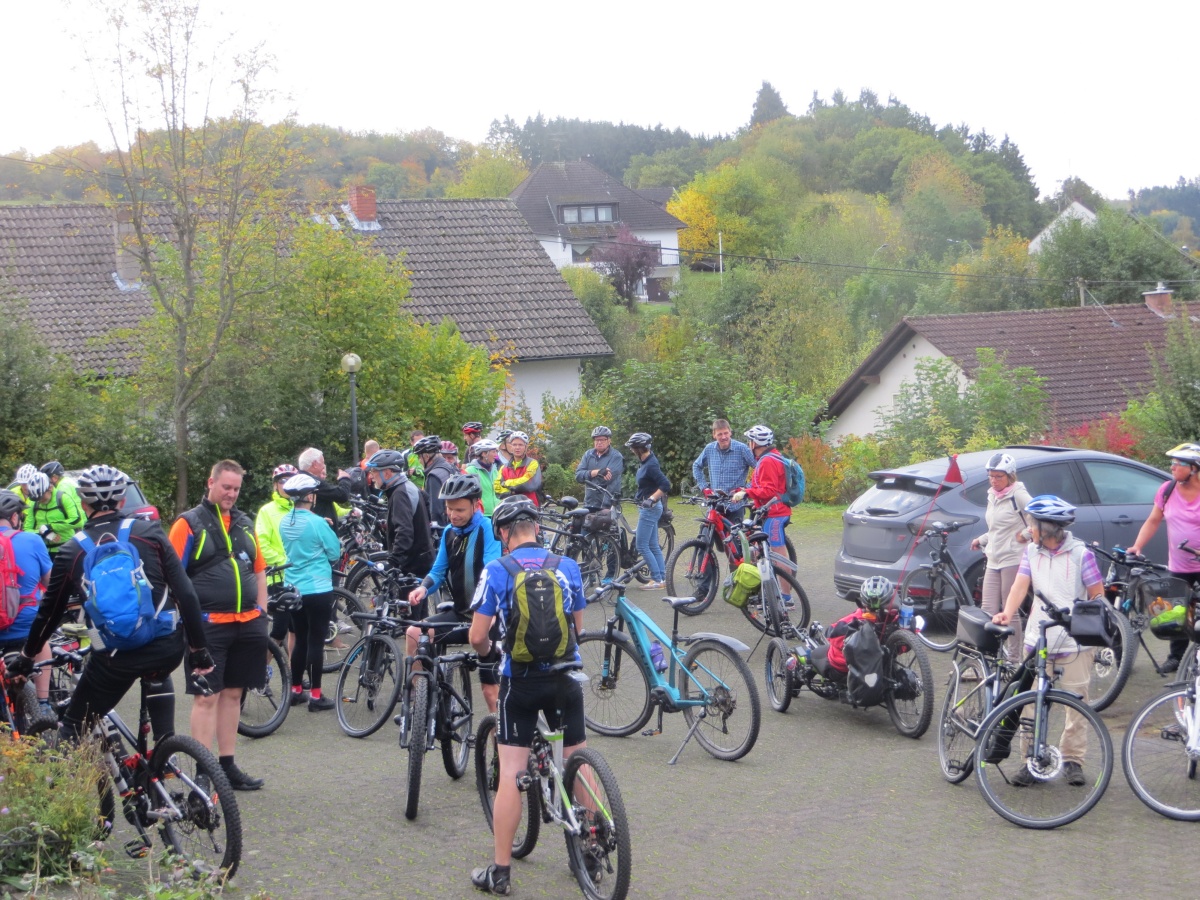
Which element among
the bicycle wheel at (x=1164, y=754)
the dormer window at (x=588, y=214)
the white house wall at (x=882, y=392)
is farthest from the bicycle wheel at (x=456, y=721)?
the dormer window at (x=588, y=214)

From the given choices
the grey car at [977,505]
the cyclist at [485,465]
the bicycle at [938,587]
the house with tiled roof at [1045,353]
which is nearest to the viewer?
the bicycle at [938,587]

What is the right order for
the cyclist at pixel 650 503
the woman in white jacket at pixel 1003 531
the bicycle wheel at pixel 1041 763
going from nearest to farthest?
the bicycle wheel at pixel 1041 763, the woman in white jacket at pixel 1003 531, the cyclist at pixel 650 503

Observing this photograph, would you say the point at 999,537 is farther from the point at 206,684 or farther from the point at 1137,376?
the point at 1137,376

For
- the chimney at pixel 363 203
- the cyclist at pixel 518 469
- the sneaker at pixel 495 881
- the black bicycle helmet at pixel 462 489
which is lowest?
the sneaker at pixel 495 881

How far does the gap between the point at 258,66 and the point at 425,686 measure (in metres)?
16.0

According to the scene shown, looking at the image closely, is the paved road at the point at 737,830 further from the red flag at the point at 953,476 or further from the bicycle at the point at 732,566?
the red flag at the point at 953,476

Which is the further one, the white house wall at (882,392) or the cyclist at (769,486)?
the white house wall at (882,392)

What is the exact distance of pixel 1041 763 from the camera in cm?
657

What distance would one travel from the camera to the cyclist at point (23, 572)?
7.66m

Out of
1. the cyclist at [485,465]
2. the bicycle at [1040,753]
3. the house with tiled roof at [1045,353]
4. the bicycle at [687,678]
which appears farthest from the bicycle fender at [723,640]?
the house with tiled roof at [1045,353]

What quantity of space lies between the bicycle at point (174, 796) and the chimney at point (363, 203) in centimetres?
2884

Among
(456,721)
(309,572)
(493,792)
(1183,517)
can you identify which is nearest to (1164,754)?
(1183,517)

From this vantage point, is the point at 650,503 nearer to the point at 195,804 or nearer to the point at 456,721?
the point at 456,721

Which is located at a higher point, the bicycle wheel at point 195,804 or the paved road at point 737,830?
the bicycle wheel at point 195,804
